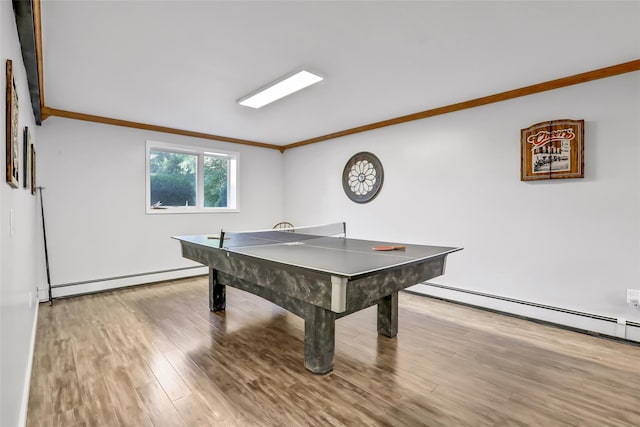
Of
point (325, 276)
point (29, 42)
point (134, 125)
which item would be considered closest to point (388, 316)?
point (325, 276)

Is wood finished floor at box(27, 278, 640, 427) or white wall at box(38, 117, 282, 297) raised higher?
white wall at box(38, 117, 282, 297)

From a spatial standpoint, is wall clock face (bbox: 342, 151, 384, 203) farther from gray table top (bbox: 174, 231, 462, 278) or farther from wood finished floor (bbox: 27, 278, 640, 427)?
wood finished floor (bbox: 27, 278, 640, 427)

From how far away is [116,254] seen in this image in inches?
168

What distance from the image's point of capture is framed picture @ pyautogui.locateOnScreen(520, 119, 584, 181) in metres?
2.86

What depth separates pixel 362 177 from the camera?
471 centimetres

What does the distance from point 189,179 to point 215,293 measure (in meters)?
2.41

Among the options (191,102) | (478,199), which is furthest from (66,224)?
(478,199)

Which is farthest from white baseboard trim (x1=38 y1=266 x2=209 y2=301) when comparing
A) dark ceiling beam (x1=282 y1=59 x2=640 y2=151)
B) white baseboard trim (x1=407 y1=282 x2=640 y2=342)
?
white baseboard trim (x1=407 y1=282 x2=640 y2=342)

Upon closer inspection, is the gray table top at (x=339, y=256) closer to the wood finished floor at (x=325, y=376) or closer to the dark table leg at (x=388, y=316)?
the dark table leg at (x=388, y=316)

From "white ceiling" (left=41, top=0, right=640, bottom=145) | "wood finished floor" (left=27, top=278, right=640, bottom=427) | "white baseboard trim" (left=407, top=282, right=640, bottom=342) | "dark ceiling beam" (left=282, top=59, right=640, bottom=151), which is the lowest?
"wood finished floor" (left=27, top=278, right=640, bottom=427)

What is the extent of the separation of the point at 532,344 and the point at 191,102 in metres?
4.00

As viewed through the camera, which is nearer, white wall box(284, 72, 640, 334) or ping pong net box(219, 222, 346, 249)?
white wall box(284, 72, 640, 334)

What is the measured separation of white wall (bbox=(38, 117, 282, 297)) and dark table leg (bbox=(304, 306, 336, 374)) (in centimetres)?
331

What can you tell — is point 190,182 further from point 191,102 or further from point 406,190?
point 406,190
